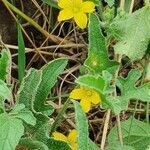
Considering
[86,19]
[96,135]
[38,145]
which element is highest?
[86,19]

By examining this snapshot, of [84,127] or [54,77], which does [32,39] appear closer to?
[54,77]

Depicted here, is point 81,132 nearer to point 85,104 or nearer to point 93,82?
point 93,82

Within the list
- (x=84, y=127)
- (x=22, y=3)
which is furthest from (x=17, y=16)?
(x=84, y=127)

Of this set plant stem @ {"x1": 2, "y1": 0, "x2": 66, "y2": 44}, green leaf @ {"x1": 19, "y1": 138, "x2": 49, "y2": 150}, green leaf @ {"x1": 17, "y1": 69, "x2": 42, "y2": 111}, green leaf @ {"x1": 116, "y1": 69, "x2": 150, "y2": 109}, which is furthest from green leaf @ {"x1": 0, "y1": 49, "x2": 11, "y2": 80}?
plant stem @ {"x1": 2, "y1": 0, "x2": 66, "y2": 44}

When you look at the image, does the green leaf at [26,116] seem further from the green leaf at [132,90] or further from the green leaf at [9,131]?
the green leaf at [132,90]

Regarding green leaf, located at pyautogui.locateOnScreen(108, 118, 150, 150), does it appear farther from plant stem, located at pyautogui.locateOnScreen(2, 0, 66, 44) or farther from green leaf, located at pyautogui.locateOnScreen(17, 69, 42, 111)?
plant stem, located at pyautogui.locateOnScreen(2, 0, 66, 44)

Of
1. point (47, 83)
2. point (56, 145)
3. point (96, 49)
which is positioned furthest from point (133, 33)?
point (56, 145)
